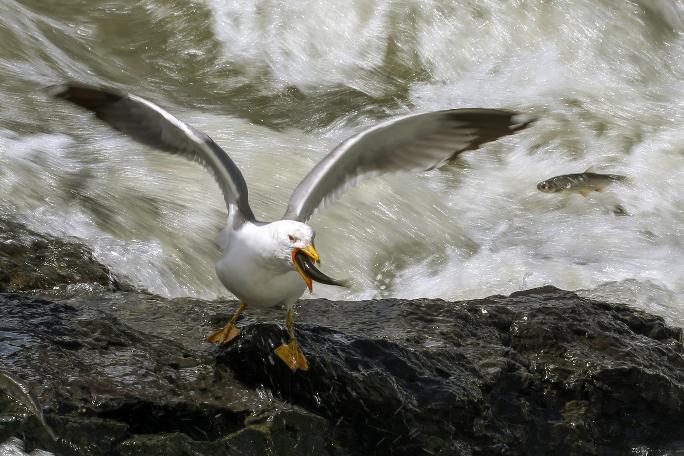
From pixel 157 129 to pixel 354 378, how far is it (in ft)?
5.49

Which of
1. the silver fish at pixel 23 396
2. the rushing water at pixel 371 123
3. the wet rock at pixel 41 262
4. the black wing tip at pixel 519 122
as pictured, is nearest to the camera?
the silver fish at pixel 23 396

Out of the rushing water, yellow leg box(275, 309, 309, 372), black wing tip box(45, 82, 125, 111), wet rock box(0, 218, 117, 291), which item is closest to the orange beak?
yellow leg box(275, 309, 309, 372)

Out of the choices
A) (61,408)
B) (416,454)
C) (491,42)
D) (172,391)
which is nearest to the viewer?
(61,408)

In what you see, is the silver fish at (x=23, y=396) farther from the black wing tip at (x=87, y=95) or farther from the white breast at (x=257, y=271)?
the black wing tip at (x=87, y=95)

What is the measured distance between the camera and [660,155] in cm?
1103

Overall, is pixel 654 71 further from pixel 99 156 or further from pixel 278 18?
pixel 99 156

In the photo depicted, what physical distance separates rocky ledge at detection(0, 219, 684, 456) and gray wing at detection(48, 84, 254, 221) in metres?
0.67

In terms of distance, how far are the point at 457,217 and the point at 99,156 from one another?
9.37 feet

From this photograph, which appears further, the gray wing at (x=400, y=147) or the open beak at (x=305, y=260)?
the gray wing at (x=400, y=147)

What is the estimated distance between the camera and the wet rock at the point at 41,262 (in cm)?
645

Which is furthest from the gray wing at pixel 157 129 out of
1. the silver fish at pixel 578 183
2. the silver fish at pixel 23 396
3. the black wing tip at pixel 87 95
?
the silver fish at pixel 578 183

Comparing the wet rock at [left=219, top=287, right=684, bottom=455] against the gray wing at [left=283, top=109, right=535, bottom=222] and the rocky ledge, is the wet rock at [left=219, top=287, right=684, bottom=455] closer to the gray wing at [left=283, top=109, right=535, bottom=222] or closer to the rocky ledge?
the rocky ledge

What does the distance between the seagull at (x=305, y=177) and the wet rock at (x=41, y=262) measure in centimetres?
103

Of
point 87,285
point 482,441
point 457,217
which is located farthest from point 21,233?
point 457,217
